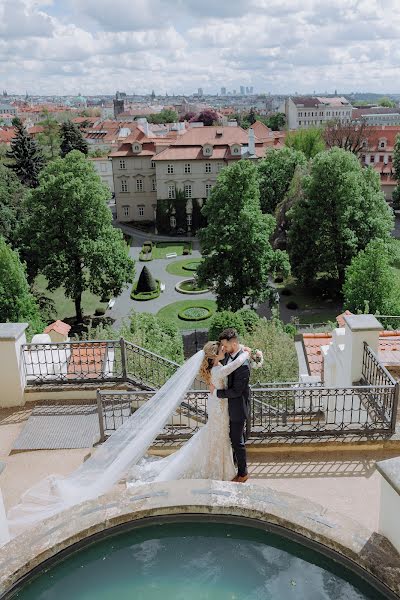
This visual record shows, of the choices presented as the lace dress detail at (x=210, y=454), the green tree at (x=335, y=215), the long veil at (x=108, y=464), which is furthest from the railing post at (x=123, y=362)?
the green tree at (x=335, y=215)

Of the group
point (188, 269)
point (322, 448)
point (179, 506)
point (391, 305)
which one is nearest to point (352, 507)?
point (322, 448)

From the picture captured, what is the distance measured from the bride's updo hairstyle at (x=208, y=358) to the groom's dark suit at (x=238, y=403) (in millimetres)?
146

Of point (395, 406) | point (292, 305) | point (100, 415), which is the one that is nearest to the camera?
point (395, 406)

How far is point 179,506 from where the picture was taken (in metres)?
5.18

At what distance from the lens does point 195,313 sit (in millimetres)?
34812

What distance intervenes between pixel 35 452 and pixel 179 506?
363 centimetres

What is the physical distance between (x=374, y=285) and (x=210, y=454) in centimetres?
2017

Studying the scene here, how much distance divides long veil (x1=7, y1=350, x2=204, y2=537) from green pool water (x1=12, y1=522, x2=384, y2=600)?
169cm

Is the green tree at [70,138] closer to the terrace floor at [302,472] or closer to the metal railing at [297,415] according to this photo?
the metal railing at [297,415]

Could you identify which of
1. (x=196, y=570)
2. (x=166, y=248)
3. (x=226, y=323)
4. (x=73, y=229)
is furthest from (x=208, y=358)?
(x=166, y=248)

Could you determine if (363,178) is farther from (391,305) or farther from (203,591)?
(203,591)

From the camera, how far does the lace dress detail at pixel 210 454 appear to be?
21.1 feet

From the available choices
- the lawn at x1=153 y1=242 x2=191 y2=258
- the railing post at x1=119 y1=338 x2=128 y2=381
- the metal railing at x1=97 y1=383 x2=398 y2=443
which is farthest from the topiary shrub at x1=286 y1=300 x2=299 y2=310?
the metal railing at x1=97 y1=383 x2=398 y2=443

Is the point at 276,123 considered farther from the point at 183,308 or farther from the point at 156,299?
the point at 183,308
